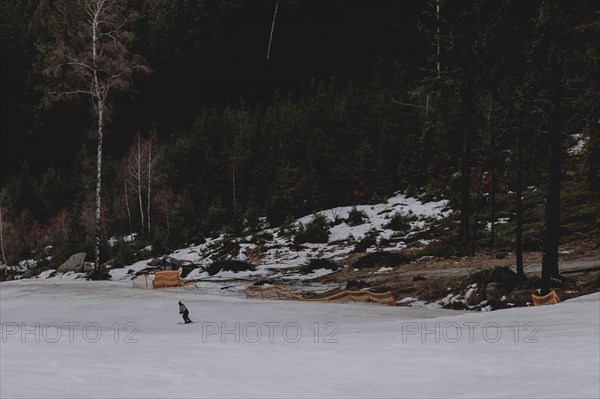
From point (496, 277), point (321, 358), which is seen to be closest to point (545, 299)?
point (496, 277)

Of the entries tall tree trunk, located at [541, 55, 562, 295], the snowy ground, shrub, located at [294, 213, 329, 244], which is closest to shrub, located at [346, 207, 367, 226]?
shrub, located at [294, 213, 329, 244]

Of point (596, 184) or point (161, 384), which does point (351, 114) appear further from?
point (161, 384)

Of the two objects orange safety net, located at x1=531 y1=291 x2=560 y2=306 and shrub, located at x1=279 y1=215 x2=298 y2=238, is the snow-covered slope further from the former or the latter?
orange safety net, located at x1=531 y1=291 x2=560 y2=306

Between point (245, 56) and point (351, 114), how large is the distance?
687 inches

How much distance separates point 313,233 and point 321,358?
22.2m

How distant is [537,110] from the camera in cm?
1608

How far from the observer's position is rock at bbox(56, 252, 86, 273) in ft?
94.0

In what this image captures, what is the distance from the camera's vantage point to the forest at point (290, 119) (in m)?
18.7

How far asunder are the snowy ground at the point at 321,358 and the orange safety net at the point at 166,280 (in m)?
7.15

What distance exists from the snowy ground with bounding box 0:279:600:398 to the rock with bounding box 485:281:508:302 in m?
3.04

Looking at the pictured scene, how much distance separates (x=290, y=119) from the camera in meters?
40.1

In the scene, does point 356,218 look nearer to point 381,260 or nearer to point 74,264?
point 381,260

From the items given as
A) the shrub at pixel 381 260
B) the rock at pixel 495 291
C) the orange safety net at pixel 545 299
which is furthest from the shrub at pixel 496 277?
the shrub at pixel 381 260

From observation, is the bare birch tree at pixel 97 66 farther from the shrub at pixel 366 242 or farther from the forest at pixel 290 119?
the shrub at pixel 366 242
